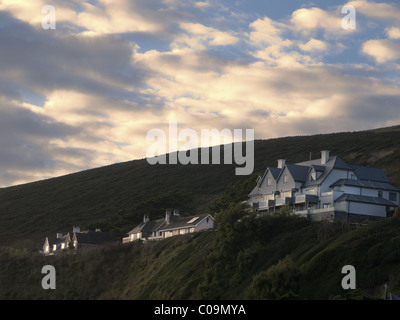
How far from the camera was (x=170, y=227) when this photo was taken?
93.8 meters

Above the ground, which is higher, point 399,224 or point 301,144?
point 301,144

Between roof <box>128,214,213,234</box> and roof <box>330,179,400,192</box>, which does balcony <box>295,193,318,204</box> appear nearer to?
roof <box>330,179,400,192</box>

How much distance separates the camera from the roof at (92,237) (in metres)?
106

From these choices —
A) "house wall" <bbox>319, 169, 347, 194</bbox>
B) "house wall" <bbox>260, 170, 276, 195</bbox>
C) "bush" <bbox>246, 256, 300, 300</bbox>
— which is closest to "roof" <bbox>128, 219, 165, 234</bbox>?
"house wall" <bbox>260, 170, 276, 195</bbox>

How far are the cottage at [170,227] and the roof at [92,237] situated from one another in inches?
226

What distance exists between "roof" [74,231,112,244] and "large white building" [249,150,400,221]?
116ft

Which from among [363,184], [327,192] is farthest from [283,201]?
[363,184]

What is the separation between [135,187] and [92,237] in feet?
180

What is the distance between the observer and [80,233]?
108875mm

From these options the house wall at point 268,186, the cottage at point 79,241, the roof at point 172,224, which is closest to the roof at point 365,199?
the house wall at point 268,186
